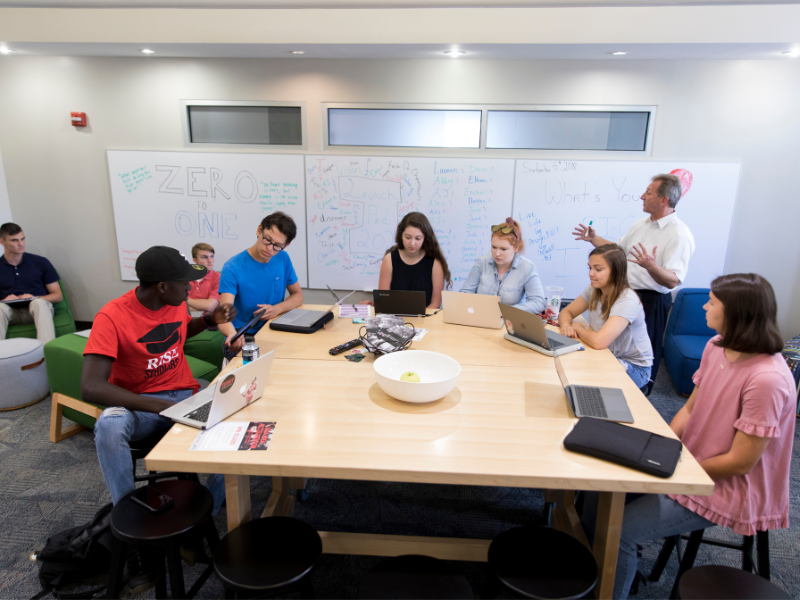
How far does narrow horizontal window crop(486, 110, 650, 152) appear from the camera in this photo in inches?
153

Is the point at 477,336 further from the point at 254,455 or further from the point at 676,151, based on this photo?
the point at 676,151

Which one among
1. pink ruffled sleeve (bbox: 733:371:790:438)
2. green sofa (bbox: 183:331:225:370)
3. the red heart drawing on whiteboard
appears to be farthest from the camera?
the red heart drawing on whiteboard

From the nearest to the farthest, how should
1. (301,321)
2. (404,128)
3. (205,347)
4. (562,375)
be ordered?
1. (562,375)
2. (301,321)
3. (205,347)
4. (404,128)

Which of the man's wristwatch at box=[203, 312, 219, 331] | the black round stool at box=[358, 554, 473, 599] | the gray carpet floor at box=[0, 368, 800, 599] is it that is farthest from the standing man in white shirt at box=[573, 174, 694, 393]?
the man's wristwatch at box=[203, 312, 219, 331]

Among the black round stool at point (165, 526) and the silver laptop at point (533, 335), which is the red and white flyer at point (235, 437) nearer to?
the black round stool at point (165, 526)

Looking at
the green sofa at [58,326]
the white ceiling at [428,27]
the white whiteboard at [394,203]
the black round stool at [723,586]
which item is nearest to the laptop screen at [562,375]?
the black round stool at [723,586]

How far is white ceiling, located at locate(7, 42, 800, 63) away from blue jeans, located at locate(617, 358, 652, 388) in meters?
2.28

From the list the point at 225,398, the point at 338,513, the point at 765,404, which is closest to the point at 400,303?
the point at 338,513

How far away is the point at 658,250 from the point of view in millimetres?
3152

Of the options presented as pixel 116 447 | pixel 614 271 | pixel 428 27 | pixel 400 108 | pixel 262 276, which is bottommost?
pixel 116 447

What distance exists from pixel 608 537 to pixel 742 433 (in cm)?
51

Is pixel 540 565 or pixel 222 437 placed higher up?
pixel 222 437

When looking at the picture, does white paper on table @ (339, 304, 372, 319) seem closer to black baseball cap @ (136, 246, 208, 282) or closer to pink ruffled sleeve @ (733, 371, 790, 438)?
black baseball cap @ (136, 246, 208, 282)

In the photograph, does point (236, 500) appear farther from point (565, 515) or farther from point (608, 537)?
point (565, 515)
